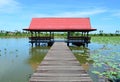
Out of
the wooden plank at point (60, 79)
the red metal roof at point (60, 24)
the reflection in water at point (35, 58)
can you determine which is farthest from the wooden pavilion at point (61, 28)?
the wooden plank at point (60, 79)

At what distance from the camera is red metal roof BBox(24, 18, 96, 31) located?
26.9 meters

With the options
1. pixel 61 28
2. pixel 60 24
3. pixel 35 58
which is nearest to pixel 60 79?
pixel 35 58

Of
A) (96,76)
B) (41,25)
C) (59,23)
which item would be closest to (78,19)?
(59,23)

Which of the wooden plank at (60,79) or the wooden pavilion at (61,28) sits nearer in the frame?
A: the wooden plank at (60,79)

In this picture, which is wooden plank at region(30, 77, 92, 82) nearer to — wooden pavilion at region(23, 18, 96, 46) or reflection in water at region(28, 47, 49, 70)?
reflection in water at region(28, 47, 49, 70)

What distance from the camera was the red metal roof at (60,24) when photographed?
2691 cm

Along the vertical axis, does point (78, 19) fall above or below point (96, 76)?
above

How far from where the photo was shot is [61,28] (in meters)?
26.9

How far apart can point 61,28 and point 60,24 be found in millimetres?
1454

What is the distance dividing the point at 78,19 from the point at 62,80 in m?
23.7

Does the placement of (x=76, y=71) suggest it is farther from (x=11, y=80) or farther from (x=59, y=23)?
(x=59, y=23)

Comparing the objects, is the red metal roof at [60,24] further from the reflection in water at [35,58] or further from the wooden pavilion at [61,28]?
the reflection in water at [35,58]

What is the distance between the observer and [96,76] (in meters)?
9.38

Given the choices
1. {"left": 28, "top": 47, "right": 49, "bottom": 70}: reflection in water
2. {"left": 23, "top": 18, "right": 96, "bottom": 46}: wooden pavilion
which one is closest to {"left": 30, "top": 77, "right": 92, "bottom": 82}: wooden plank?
{"left": 28, "top": 47, "right": 49, "bottom": 70}: reflection in water
